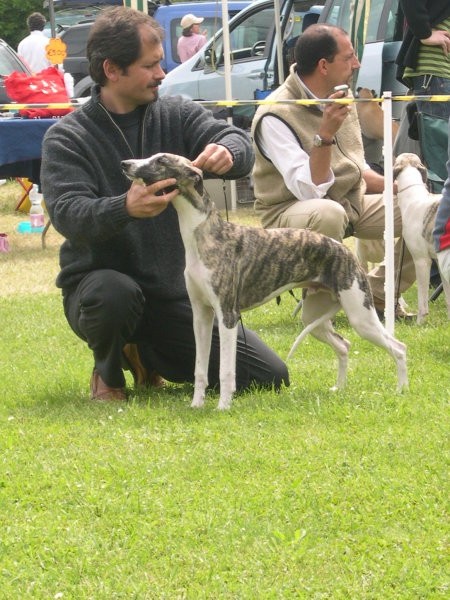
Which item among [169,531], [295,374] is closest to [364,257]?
[295,374]

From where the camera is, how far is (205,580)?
321 centimetres

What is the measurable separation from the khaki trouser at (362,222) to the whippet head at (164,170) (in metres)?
1.60

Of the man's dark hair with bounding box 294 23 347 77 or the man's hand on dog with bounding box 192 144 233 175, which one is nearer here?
the man's hand on dog with bounding box 192 144 233 175

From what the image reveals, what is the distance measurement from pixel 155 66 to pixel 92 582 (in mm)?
2506

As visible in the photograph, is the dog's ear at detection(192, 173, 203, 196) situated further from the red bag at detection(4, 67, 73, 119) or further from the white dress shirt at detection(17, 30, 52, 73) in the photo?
the white dress shirt at detection(17, 30, 52, 73)

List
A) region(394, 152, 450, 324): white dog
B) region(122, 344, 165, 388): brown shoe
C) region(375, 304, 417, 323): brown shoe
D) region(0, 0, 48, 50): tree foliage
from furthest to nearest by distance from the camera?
region(0, 0, 48, 50): tree foliage, region(375, 304, 417, 323): brown shoe, region(394, 152, 450, 324): white dog, region(122, 344, 165, 388): brown shoe

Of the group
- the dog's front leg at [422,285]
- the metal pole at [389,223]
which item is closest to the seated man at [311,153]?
the metal pole at [389,223]

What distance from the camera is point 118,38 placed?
16.0ft

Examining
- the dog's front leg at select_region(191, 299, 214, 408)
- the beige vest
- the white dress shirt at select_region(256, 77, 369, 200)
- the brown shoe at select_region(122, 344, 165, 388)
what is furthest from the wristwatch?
the brown shoe at select_region(122, 344, 165, 388)

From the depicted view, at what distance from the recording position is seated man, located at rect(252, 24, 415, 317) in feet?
20.1

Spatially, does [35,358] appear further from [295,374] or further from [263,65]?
[263,65]

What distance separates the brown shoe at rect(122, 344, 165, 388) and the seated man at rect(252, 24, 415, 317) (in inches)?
47.4

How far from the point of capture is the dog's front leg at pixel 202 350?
499 cm

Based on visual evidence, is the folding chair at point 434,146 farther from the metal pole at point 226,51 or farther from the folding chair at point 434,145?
the metal pole at point 226,51
